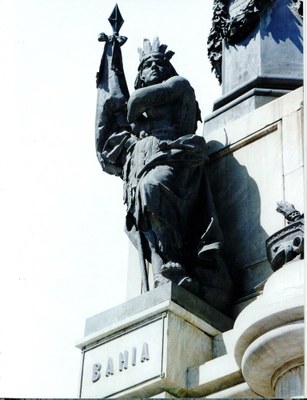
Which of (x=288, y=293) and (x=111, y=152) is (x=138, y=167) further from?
(x=288, y=293)

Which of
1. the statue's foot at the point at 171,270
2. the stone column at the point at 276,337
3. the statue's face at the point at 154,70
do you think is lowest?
the stone column at the point at 276,337

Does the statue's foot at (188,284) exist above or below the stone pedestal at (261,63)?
below

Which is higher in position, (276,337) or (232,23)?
(232,23)

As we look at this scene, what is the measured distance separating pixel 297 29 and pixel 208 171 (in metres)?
2.65

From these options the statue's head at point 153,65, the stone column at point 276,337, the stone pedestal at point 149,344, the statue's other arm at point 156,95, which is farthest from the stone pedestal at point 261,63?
the stone column at point 276,337

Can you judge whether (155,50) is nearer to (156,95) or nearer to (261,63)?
(156,95)

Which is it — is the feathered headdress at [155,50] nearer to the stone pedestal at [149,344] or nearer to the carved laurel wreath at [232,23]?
the carved laurel wreath at [232,23]

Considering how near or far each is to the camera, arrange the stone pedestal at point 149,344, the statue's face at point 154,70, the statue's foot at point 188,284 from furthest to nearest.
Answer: the statue's face at point 154,70
the statue's foot at point 188,284
the stone pedestal at point 149,344

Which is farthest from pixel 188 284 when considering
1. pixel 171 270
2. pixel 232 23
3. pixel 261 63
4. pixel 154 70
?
pixel 232 23

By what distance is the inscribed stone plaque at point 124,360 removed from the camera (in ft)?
50.6

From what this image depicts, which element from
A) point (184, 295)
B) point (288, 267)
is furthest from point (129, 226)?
point (288, 267)

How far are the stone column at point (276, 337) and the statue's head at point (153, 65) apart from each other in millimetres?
4177

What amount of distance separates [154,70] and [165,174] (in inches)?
69.1

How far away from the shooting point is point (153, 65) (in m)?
18.0
